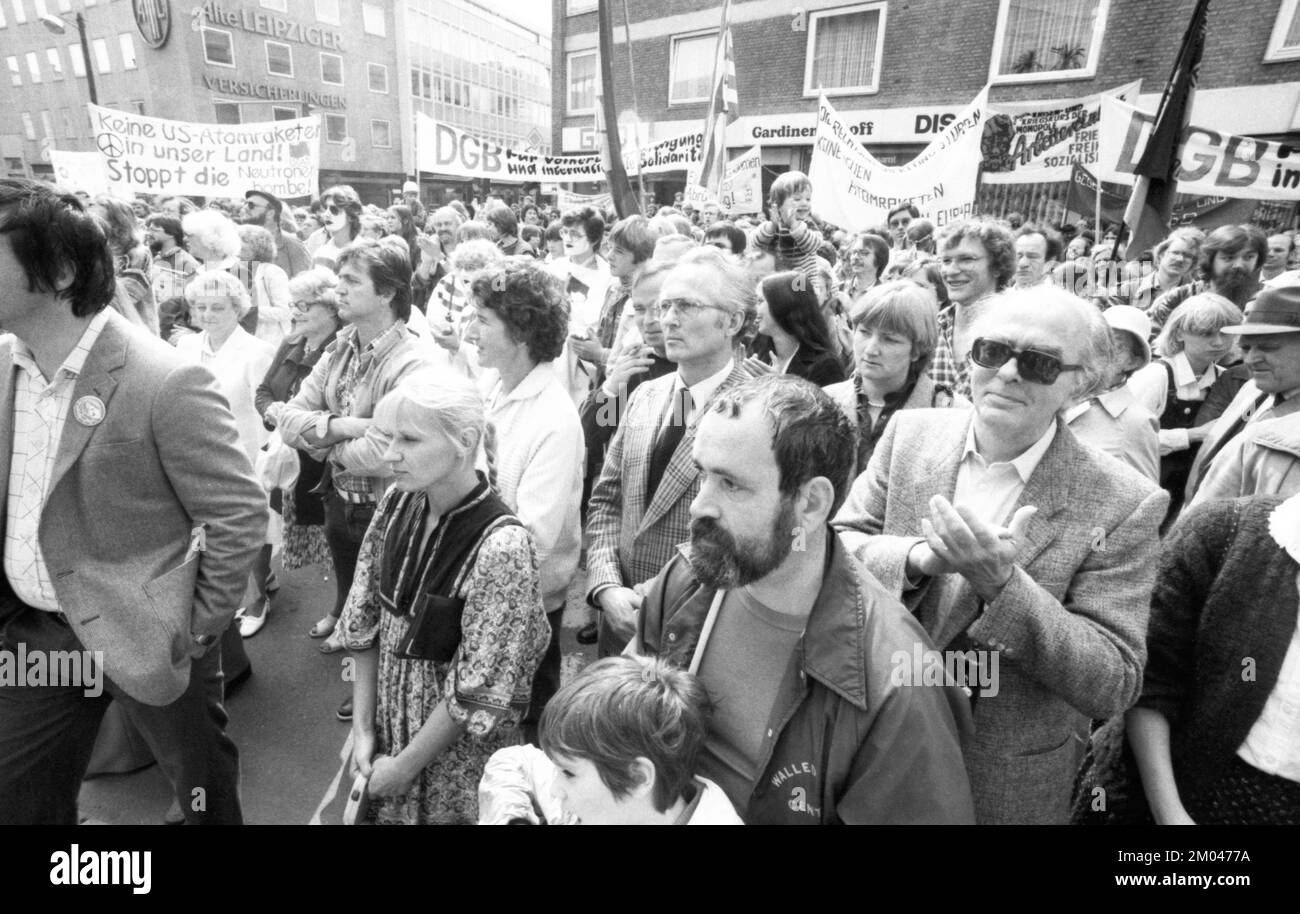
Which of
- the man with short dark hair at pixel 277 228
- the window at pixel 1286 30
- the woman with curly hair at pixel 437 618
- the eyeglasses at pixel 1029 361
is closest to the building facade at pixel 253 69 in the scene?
the man with short dark hair at pixel 277 228

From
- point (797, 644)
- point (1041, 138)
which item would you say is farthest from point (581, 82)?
point (797, 644)

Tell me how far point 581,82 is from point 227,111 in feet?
64.8

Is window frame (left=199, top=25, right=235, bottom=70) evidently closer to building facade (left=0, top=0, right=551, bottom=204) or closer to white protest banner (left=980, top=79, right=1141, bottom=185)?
building facade (left=0, top=0, right=551, bottom=204)

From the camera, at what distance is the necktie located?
248cm

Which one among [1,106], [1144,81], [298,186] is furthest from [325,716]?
[1,106]

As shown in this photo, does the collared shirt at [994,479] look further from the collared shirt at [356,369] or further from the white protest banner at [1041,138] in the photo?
the white protest banner at [1041,138]

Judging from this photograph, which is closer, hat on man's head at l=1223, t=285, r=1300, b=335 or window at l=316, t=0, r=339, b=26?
hat on man's head at l=1223, t=285, r=1300, b=335

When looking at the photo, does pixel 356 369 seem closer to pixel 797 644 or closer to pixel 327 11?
pixel 797 644

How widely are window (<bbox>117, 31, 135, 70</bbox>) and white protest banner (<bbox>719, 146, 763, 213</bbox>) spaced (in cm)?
3646

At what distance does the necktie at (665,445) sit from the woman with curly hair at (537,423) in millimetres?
344

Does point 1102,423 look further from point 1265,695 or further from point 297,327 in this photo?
point 297,327

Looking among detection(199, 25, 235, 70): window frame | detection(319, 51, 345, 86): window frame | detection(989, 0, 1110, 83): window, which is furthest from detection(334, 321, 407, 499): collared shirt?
detection(319, 51, 345, 86): window frame
